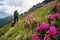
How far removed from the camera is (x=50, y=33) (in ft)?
81.5

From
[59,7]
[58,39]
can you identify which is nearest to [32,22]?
[59,7]

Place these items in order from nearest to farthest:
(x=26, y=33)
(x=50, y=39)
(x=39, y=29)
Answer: (x=50, y=39), (x=39, y=29), (x=26, y=33)

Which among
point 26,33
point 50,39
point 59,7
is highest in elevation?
point 59,7

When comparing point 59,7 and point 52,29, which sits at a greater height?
point 59,7

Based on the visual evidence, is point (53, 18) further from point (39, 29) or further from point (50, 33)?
point (50, 33)

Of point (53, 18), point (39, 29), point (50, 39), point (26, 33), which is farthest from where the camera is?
point (26, 33)

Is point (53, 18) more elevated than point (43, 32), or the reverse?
point (53, 18)

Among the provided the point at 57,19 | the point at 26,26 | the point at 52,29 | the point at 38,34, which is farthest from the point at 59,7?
the point at 52,29

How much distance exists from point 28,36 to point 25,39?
59 centimetres

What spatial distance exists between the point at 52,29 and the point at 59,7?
35.9 ft

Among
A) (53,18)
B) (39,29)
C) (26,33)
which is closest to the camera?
(39,29)

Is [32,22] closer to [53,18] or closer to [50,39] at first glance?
[53,18]

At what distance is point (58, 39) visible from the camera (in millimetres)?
26047

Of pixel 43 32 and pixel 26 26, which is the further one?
pixel 26 26
